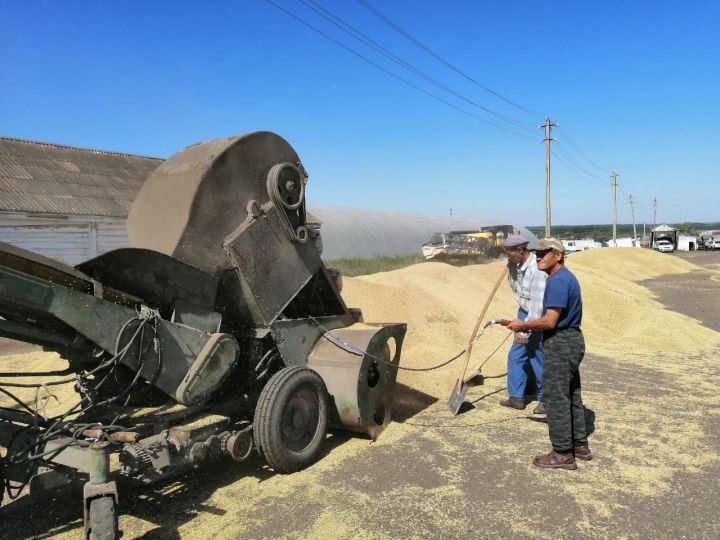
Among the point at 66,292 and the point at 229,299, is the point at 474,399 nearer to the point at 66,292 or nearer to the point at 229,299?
the point at 229,299

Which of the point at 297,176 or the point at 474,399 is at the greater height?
the point at 297,176

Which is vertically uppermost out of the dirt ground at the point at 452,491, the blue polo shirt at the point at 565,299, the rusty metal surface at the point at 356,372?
the blue polo shirt at the point at 565,299

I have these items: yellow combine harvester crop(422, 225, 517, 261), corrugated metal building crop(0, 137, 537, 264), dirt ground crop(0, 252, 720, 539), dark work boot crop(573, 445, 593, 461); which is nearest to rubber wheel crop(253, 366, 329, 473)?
dirt ground crop(0, 252, 720, 539)

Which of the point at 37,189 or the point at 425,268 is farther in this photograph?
the point at 37,189

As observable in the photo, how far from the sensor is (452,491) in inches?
160

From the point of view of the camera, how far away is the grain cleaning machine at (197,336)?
3.31 metres

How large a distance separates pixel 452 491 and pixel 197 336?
216 centimetres

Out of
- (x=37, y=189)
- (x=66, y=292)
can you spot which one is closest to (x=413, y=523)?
(x=66, y=292)

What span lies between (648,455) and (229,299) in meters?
3.74

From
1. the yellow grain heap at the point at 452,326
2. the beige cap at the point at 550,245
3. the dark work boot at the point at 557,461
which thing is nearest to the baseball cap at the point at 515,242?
the beige cap at the point at 550,245

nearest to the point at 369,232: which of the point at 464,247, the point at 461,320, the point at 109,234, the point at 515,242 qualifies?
the point at 464,247

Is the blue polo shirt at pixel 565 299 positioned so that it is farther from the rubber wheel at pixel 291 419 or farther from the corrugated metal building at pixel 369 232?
the corrugated metal building at pixel 369 232

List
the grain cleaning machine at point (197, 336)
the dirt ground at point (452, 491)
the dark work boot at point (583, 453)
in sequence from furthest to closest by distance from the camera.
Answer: the dark work boot at point (583, 453) → the dirt ground at point (452, 491) → the grain cleaning machine at point (197, 336)

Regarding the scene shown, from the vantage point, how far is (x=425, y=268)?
14.6m
